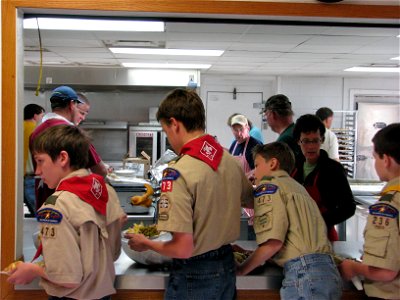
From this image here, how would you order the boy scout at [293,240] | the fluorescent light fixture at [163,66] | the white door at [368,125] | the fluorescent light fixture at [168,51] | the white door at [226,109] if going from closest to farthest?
the boy scout at [293,240] < the fluorescent light fixture at [168,51] < the fluorescent light fixture at [163,66] < the white door at [368,125] < the white door at [226,109]

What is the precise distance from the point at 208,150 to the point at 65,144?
19.5 inches

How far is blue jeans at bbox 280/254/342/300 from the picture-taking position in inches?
61.1

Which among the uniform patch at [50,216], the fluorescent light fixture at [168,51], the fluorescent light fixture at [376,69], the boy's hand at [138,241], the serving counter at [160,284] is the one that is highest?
the fluorescent light fixture at [376,69]

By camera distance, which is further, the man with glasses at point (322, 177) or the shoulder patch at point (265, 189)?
the man with glasses at point (322, 177)

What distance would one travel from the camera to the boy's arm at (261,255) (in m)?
1.62

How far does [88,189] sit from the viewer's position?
1423 millimetres

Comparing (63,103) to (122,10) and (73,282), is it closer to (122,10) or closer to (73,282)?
(122,10)

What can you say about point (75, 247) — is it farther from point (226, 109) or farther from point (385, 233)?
point (226, 109)

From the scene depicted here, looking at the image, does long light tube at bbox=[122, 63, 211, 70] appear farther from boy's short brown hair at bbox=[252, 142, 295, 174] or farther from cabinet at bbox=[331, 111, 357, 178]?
boy's short brown hair at bbox=[252, 142, 295, 174]

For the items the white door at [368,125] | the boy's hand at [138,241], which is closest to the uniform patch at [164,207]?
the boy's hand at [138,241]

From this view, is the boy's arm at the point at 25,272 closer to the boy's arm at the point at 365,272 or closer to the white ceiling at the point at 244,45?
the boy's arm at the point at 365,272

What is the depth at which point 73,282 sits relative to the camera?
4.46 ft

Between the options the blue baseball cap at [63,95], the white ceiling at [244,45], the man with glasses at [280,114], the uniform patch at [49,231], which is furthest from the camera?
the white ceiling at [244,45]

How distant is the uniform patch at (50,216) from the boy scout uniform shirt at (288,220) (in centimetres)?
73
